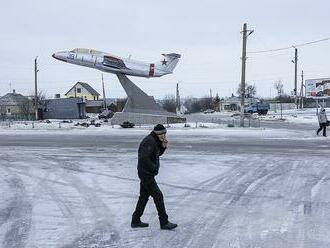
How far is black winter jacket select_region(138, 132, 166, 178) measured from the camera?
8.12m

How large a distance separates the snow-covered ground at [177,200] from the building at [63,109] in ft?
201

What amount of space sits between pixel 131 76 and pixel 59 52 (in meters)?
6.06

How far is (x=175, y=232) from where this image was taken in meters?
7.94

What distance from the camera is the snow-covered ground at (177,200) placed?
299 inches

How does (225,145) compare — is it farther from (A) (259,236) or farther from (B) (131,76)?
(B) (131,76)

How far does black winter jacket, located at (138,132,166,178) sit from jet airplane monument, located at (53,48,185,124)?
35.1 m

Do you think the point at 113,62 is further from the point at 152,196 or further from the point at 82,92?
the point at 82,92

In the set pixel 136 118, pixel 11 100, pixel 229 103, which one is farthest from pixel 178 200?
pixel 229 103

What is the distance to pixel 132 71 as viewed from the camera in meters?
44.0

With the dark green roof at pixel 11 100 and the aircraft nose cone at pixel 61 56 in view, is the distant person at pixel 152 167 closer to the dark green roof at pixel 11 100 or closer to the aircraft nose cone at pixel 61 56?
the aircraft nose cone at pixel 61 56

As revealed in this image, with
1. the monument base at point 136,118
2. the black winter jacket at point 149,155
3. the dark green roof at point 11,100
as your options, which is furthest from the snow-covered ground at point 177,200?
the dark green roof at point 11,100

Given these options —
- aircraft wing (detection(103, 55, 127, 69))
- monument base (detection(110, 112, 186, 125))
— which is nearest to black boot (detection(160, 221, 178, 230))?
monument base (detection(110, 112, 186, 125))

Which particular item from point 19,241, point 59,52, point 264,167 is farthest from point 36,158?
point 59,52

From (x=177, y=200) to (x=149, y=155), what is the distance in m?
2.58
